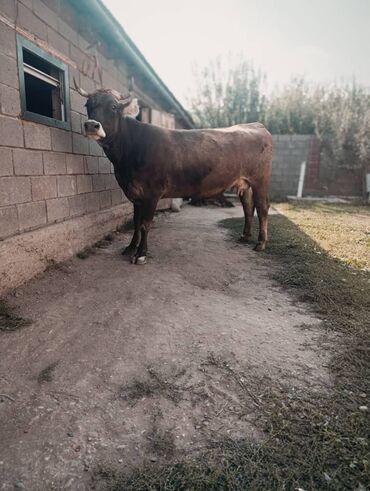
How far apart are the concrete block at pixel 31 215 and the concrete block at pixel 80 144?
1103 millimetres

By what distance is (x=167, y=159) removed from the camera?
4.25m

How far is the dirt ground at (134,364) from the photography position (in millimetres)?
1502

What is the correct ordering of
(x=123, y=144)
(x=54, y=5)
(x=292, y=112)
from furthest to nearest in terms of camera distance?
(x=292, y=112) < (x=123, y=144) < (x=54, y=5)

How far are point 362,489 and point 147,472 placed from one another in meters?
0.87

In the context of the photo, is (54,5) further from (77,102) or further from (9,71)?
(9,71)

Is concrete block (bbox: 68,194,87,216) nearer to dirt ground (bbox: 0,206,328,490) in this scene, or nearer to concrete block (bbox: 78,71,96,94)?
dirt ground (bbox: 0,206,328,490)

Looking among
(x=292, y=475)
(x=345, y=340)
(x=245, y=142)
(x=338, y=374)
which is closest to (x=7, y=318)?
(x=292, y=475)

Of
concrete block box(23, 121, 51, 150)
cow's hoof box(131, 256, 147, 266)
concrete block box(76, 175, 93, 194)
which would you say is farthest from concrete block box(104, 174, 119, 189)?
cow's hoof box(131, 256, 147, 266)

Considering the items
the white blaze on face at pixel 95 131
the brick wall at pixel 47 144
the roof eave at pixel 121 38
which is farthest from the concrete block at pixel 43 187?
the roof eave at pixel 121 38

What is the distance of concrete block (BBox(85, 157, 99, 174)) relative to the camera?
462 cm

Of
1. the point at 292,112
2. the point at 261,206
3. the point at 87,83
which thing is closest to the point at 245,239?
the point at 261,206

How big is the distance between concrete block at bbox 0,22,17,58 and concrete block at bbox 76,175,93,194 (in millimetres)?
1631

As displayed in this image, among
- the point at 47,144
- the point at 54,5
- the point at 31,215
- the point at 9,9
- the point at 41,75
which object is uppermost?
the point at 54,5

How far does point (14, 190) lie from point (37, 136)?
2.36ft
